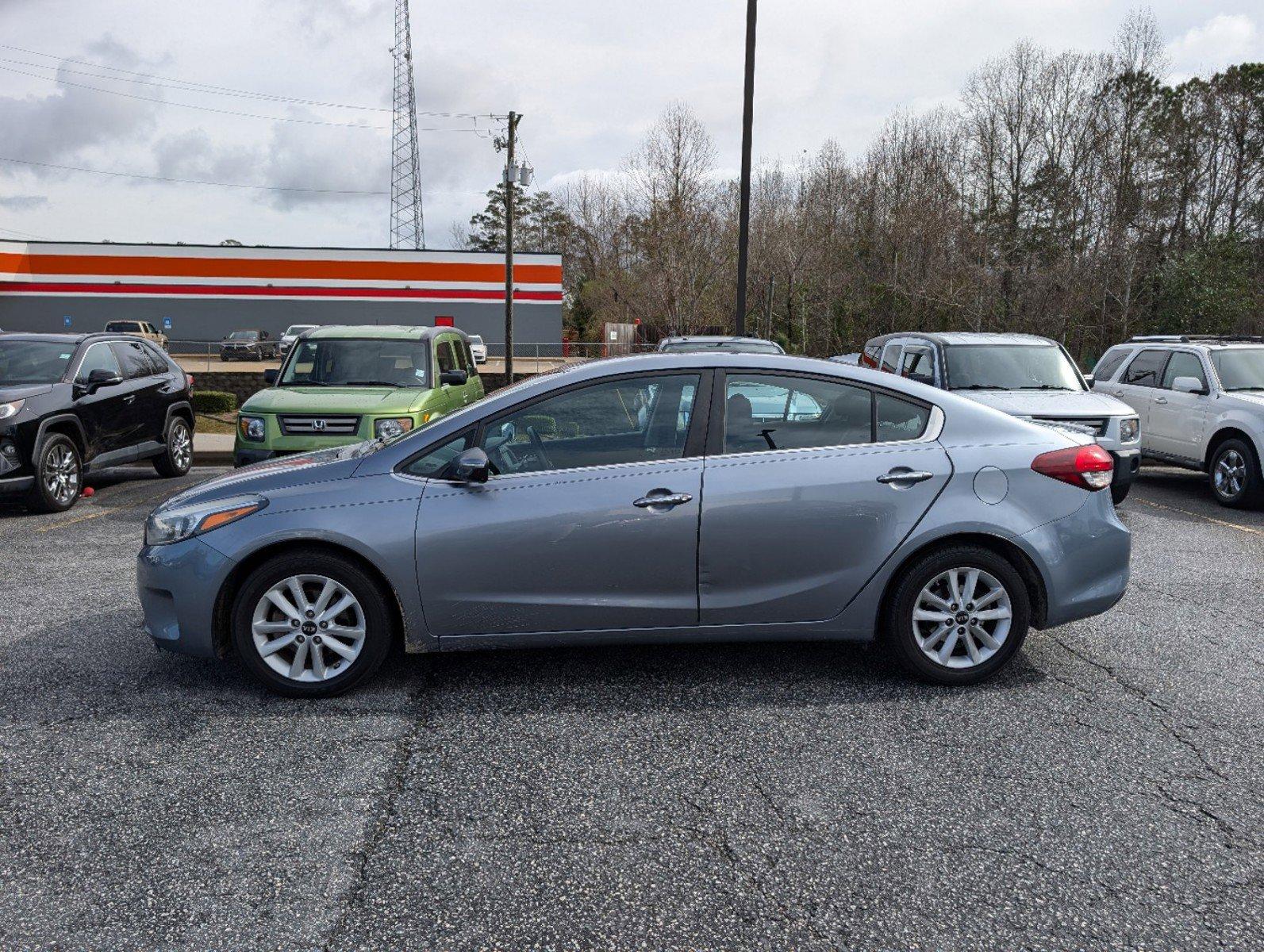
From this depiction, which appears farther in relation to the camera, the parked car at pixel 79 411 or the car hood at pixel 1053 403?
the parked car at pixel 79 411

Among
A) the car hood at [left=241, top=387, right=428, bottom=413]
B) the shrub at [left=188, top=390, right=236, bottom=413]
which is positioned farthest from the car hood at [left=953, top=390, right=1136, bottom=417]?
the shrub at [left=188, top=390, right=236, bottom=413]

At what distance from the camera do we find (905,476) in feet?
14.9

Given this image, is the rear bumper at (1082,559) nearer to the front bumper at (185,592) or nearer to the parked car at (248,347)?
the front bumper at (185,592)

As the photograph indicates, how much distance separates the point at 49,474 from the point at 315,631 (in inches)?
266

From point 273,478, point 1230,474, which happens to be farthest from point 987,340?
point 273,478

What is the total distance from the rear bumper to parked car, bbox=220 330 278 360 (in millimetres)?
44113

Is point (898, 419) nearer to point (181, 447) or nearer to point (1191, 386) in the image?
point (1191, 386)

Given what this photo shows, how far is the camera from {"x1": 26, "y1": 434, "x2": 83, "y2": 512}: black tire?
31.1 feet

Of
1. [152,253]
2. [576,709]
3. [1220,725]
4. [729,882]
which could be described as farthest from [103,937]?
[152,253]

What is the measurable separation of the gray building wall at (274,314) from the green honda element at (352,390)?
40530 millimetres

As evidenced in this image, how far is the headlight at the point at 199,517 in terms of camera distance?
175 inches

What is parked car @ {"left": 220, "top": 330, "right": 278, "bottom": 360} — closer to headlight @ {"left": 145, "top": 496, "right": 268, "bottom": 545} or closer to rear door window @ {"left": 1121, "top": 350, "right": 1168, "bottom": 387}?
rear door window @ {"left": 1121, "top": 350, "right": 1168, "bottom": 387}

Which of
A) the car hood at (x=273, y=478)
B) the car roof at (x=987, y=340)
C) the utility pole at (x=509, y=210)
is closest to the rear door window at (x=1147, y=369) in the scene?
the car roof at (x=987, y=340)

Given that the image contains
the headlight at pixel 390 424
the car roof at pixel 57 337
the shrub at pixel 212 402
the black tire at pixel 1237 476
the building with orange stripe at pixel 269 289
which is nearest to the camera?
the headlight at pixel 390 424
